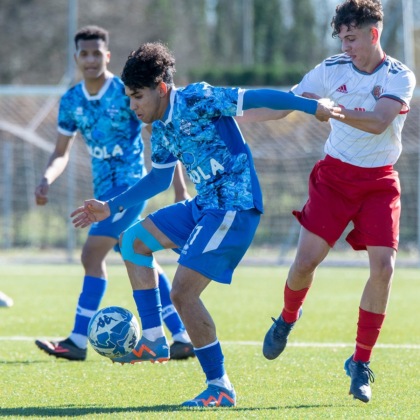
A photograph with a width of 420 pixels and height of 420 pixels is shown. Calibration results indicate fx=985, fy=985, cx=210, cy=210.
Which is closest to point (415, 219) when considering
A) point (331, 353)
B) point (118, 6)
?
point (331, 353)

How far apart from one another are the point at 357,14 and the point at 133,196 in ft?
5.34

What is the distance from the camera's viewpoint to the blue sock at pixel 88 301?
277 inches

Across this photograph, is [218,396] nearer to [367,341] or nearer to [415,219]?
[367,341]

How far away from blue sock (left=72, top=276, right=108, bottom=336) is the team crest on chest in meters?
2.59

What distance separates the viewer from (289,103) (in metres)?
5.04

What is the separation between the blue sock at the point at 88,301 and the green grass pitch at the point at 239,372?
0.89 ft

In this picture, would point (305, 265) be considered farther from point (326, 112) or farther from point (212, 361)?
point (326, 112)

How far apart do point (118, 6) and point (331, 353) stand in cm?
3562

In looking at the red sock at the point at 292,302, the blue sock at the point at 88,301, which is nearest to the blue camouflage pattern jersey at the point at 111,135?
the blue sock at the point at 88,301

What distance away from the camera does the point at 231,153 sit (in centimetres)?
531

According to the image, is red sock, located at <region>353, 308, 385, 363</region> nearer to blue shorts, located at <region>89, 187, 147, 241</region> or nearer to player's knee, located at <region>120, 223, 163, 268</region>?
player's knee, located at <region>120, 223, 163, 268</region>

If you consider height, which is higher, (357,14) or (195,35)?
(195,35)

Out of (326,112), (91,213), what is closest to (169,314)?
(91,213)

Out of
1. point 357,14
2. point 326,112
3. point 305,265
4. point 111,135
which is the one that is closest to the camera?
point 326,112
